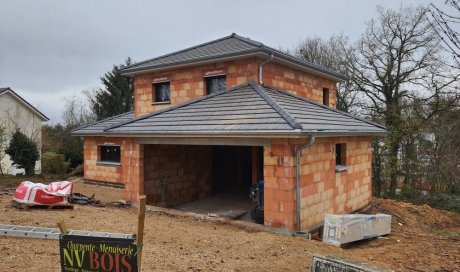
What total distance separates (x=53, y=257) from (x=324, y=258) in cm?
441

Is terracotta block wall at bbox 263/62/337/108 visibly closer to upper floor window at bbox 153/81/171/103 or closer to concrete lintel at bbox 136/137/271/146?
concrete lintel at bbox 136/137/271/146

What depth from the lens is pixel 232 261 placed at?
610 centimetres

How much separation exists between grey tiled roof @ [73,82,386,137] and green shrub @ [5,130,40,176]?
29.2 ft

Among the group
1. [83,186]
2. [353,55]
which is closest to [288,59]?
[83,186]

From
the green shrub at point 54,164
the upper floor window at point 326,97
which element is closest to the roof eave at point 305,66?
the upper floor window at point 326,97

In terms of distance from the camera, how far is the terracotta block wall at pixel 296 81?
39.7 feet

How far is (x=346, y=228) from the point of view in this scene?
828 cm

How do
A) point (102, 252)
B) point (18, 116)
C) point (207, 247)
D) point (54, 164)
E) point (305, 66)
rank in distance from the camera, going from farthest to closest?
point (18, 116)
point (54, 164)
point (305, 66)
point (207, 247)
point (102, 252)

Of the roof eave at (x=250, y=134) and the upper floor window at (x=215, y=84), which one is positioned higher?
the upper floor window at (x=215, y=84)

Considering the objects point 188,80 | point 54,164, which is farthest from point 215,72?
point 54,164

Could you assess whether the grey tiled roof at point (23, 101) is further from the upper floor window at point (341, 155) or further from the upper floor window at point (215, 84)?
the upper floor window at point (341, 155)

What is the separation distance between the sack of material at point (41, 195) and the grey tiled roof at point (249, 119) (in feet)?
7.95

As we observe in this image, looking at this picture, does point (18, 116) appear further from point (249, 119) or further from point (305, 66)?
point (249, 119)

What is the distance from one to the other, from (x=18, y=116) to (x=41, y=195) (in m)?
19.6
